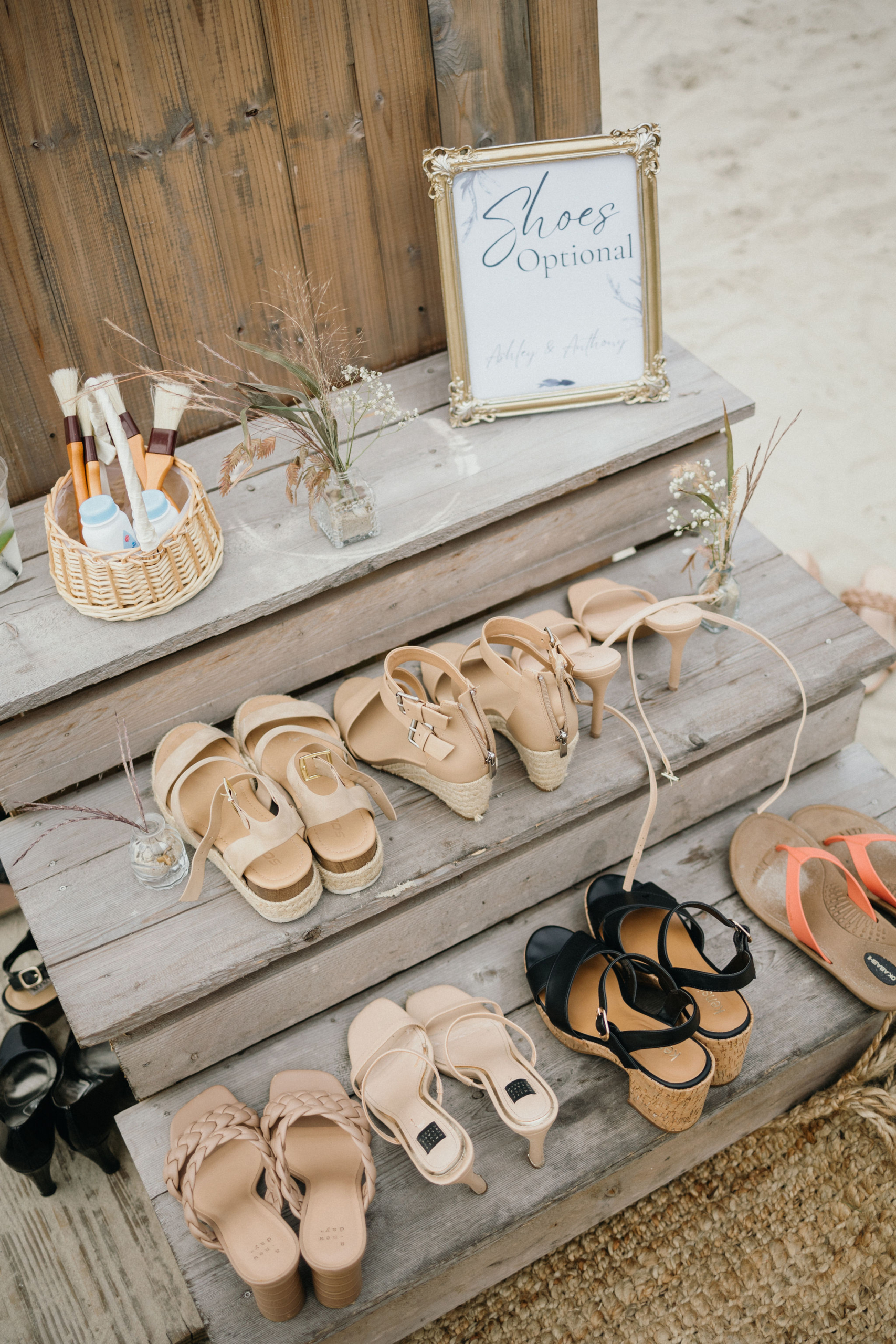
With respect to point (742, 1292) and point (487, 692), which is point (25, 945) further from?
point (742, 1292)

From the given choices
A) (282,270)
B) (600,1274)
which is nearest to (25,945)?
(600,1274)

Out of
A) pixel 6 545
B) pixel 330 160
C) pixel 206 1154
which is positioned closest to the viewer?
pixel 206 1154

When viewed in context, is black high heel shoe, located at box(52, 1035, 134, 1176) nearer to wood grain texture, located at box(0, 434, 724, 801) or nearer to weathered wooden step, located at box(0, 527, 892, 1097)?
weathered wooden step, located at box(0, 527, 892, 1097)

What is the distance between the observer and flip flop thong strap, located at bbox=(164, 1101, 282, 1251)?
1543 mm

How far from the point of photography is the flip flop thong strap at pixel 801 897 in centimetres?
188

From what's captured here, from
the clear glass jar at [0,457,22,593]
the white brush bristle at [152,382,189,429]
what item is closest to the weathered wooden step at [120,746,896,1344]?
the clear glass jar at [0,457,22,593]

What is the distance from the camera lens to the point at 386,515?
1983mm

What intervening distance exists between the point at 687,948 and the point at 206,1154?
900 mm

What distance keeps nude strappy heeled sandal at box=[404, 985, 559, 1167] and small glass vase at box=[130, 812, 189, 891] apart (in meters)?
0.49

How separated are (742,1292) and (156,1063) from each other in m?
1.15

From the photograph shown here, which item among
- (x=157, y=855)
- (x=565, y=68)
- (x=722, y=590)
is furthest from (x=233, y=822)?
(x=565, y=68)

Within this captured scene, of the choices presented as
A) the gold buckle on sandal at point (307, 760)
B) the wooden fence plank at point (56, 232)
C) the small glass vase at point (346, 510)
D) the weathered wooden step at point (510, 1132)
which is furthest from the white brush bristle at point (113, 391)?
the weathered wooden step at point (510, 1132)

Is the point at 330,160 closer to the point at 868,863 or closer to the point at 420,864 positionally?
the point at 420,864

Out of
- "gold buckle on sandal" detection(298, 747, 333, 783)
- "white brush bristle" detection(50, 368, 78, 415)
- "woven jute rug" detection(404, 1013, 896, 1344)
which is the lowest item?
"woven jute rug" detection(404, 1013, 896, 1344)
